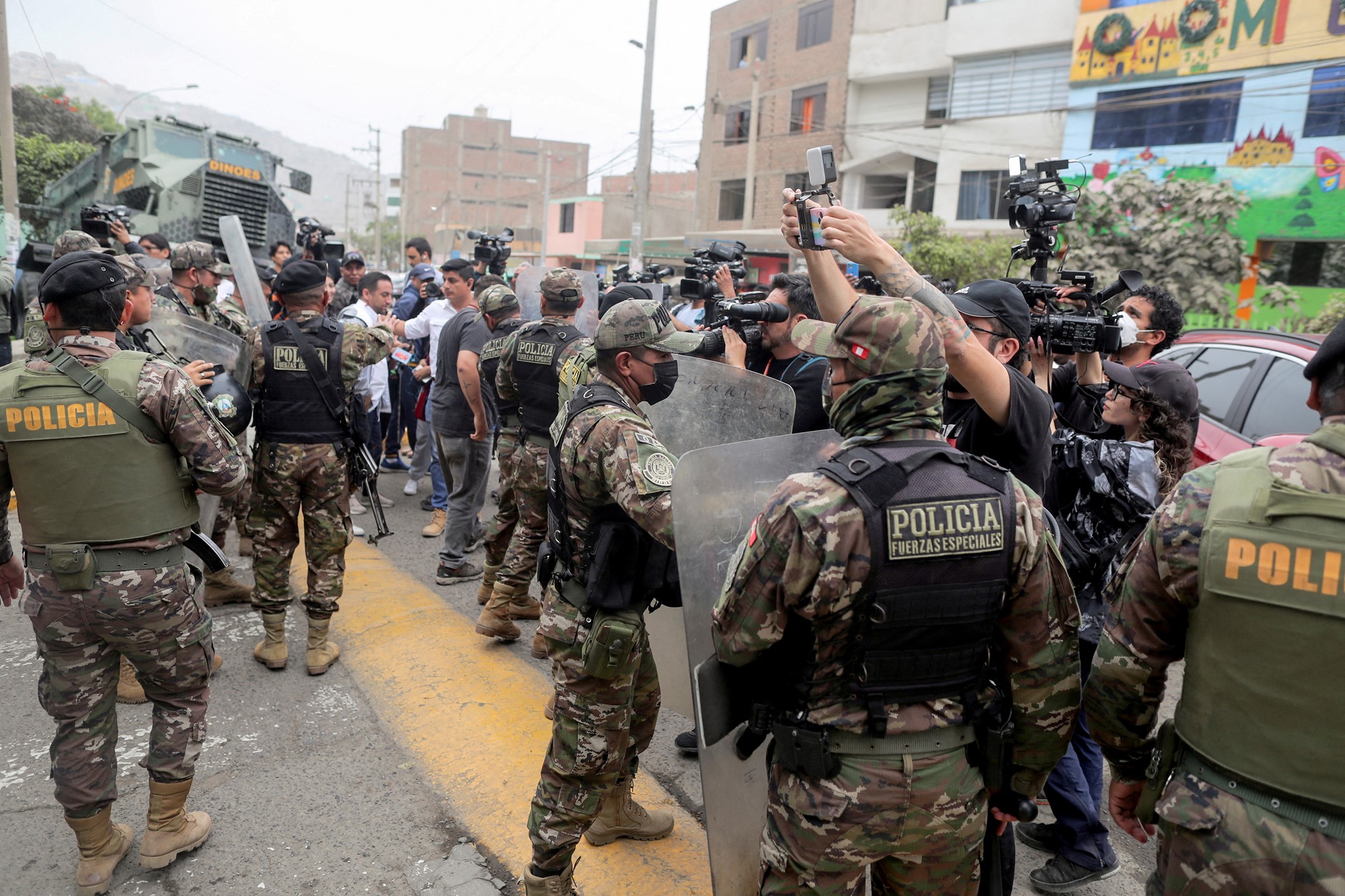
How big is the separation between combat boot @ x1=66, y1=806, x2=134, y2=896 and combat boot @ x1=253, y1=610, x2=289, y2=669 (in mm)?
1450

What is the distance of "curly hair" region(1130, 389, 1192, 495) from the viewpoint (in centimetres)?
281

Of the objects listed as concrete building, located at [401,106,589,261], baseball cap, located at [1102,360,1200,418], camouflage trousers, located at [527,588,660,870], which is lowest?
camouflage trousers, located at [527,588,660,870]

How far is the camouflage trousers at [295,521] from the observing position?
13.9 feet

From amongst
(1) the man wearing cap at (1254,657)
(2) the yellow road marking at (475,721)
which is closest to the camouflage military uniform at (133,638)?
(2) the yellow road marking at (475,721)

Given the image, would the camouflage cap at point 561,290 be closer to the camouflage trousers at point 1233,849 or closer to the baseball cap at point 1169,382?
the baseball cap at point 1169,382

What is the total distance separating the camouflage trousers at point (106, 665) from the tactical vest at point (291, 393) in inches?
58.4

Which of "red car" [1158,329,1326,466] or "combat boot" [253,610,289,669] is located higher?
"red car" [1158,329,1326,466]

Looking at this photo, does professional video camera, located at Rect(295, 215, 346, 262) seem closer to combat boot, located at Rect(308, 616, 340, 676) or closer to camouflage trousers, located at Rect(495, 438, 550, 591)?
camouflage trousers, located at Rect(495, 438, 550, 591)

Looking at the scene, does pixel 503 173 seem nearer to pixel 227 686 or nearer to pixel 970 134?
pixel 970 134

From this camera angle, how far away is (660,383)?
9.12 ft

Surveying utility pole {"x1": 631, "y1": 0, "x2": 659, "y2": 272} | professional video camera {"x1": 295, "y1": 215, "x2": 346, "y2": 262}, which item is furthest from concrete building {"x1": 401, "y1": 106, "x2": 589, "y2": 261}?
professional video camera {"x1": 295, "y1": 215, "x2": 346, "y2": 262}

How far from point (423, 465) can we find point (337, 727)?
13.6ft

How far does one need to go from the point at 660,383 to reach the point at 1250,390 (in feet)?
14.2

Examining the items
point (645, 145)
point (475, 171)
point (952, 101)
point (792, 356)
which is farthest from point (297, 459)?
point (475, 171)
